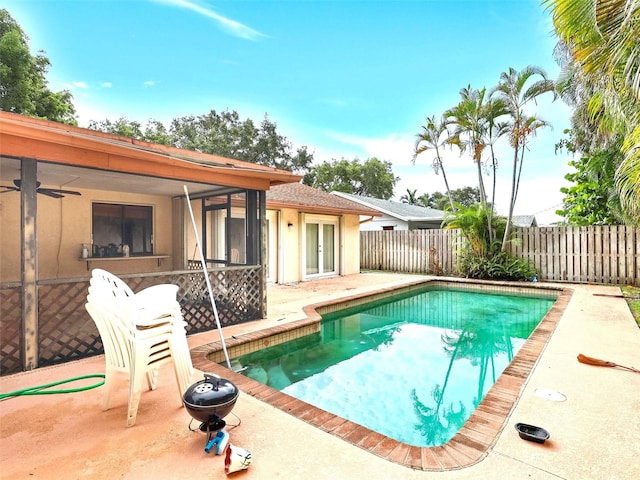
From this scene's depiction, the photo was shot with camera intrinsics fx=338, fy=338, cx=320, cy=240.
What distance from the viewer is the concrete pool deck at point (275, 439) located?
2191 millimetres

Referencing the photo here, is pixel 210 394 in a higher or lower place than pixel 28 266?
lower

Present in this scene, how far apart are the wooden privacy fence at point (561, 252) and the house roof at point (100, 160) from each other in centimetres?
885

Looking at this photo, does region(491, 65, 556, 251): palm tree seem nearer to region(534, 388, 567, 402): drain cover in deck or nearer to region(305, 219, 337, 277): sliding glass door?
region(305, 219, 337, 277): sliding glass door

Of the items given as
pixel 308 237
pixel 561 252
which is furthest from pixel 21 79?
pixel 561 252

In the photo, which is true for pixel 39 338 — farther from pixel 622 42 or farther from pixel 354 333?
pixel 622 42

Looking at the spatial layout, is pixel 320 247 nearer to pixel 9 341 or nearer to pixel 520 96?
pixel 520 96

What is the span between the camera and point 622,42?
3.26m

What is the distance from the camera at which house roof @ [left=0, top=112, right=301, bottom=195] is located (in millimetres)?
3656

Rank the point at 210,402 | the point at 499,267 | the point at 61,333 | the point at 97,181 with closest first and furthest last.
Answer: the point at 210,402
the point at 61,333
the point at 97,181
the point at 499,267

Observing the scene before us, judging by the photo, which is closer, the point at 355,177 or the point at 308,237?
the point at 308,237

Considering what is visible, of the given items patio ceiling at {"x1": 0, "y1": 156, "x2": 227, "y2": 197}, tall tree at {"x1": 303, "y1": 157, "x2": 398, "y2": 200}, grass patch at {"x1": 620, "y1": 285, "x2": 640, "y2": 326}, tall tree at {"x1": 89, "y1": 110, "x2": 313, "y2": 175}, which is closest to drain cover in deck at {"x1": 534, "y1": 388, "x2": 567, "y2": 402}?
grass patch at {"x1": 620, "y1": 285, "x2": 640, "y2": 326}

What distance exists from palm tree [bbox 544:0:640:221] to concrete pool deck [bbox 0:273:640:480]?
2.79 m

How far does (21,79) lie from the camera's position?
15.6 meters

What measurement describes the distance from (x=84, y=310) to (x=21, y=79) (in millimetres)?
16757
